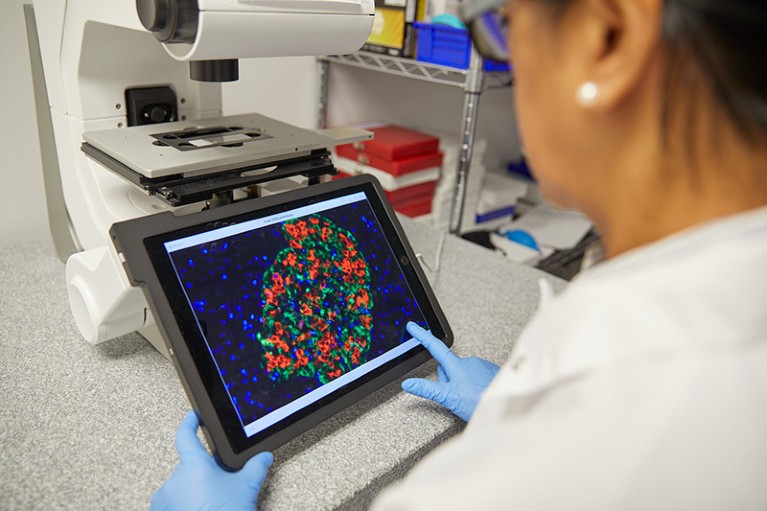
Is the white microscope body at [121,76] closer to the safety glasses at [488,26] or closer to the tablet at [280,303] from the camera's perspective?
the tablet at [280,303]

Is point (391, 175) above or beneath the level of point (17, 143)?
beneath

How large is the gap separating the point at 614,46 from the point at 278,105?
4.34 feet

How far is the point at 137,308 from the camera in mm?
686

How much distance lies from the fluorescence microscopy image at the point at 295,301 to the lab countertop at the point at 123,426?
8 cm

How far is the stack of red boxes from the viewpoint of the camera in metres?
1.56

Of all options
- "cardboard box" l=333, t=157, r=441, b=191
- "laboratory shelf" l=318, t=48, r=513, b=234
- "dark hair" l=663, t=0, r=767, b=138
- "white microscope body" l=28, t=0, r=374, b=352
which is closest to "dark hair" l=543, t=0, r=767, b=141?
"dark hair" l=663, t=0, r=767, b=138

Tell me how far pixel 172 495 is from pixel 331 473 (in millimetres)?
158

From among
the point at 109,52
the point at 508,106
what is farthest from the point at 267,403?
the point at 508,106

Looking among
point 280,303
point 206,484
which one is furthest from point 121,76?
point 206,484

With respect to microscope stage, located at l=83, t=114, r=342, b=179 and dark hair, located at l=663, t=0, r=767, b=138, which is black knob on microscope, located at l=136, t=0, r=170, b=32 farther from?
dark hair, located at l=663, t=0, r=767, b=138

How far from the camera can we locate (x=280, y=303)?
0.65m

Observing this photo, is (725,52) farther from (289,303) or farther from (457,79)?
(457,79)

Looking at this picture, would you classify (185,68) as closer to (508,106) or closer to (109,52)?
(109,52)

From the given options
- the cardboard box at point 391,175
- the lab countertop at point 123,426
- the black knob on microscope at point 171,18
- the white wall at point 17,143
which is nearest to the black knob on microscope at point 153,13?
the black knob on microscope at point 171,18
